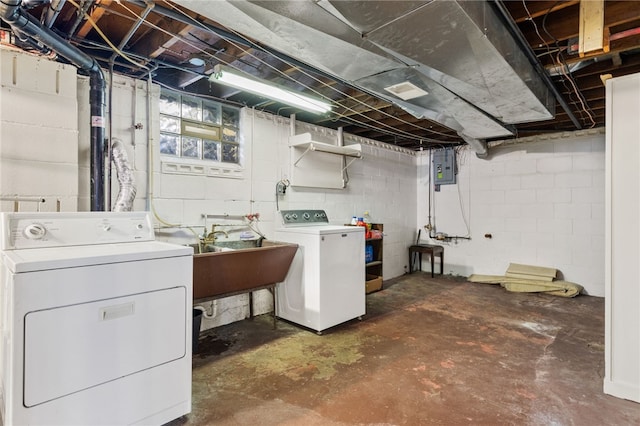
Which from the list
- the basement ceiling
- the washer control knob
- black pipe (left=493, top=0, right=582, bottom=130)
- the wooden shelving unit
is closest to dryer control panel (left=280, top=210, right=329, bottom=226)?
the wooden shelving unit

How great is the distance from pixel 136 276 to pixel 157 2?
1599 mm

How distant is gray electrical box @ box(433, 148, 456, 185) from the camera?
5938mm

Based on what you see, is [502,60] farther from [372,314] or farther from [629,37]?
[372,314]

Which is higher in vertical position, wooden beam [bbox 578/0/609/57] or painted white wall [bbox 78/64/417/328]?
wooden beam [bbox 578/0/609/57]

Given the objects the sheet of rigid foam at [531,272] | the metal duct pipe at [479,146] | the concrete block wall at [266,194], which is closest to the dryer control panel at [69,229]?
the concrete block wall at [266,194]

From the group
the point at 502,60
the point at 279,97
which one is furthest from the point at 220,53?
the point at 502,60

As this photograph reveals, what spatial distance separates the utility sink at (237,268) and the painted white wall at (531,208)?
3.89 meters

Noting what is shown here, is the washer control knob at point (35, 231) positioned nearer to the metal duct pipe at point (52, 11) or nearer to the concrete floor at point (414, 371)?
the metal duct pipe at point (52, 11)

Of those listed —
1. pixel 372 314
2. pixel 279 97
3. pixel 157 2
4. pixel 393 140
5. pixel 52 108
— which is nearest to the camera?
pixel 157 2

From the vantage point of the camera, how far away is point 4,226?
69.6 inches

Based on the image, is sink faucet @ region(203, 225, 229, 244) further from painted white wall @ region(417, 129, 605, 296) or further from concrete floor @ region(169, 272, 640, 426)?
painted white wall @ region(417, 129, 605, 296)

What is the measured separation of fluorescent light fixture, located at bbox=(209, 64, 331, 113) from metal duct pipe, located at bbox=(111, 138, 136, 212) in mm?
913

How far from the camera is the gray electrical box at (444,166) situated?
234 inches

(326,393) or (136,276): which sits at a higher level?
(136,276)
